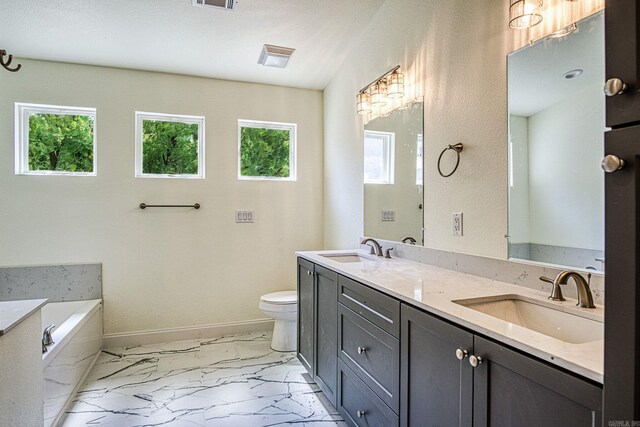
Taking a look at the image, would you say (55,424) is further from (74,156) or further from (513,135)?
(513,135)

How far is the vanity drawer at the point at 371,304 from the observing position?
4.75 ft

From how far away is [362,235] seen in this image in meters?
2.88

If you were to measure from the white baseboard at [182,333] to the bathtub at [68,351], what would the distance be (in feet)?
0.47

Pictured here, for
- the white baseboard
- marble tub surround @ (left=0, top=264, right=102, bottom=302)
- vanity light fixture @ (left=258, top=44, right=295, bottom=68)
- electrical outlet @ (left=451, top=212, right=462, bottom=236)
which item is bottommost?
the white baseboard

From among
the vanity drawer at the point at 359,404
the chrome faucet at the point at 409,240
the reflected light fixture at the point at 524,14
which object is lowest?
the vanity drawer at the point at 359,404

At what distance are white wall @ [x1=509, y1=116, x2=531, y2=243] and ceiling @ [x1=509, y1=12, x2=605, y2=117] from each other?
2.4 inches

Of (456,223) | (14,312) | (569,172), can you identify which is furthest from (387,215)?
(14,312)

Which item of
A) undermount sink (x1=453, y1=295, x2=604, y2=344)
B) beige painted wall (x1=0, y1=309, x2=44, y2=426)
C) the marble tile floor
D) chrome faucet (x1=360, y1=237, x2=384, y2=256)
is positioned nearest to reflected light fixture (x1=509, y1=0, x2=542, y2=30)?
undermount sink (x1=453, y1=295, x2=604, y2=344)

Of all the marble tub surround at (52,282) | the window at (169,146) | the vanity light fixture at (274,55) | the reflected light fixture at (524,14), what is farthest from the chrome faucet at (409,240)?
the marble tub surround at (52,282)

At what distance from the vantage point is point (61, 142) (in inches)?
119

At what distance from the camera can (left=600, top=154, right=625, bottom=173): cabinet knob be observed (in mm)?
664

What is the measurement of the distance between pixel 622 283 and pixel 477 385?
1.71ft

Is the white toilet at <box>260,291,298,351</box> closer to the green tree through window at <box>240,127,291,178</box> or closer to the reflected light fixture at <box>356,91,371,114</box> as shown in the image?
the green tree through window at <box>240,127,291,178</box>

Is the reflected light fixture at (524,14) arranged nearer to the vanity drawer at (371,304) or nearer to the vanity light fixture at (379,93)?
the vanity light fixture at (379,93)
